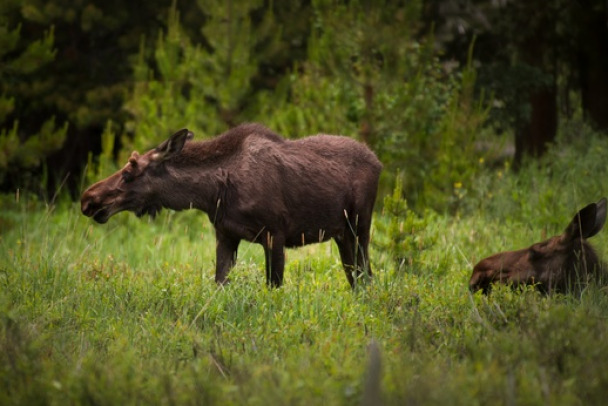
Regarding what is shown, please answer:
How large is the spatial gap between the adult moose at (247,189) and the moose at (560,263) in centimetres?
127

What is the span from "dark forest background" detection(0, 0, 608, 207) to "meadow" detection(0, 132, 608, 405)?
10.9 ft

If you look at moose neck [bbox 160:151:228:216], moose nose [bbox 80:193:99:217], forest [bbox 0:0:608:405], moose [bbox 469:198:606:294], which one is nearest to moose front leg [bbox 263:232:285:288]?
forest [bbox 0:0:608:405]

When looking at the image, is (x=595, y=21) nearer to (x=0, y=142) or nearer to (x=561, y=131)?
(x=561, y=131)

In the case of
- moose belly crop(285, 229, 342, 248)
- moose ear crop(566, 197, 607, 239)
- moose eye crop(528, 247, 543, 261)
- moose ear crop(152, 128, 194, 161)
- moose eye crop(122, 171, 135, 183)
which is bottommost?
moose eye crop(528, 247, 543, 261)

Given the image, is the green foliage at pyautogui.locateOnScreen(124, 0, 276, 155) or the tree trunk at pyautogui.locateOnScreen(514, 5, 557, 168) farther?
the tree trunk at pyautogui.locateOnScreen(514, 5, 557, 168)

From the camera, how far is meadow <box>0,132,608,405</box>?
15.2ft

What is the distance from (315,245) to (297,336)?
202 inches

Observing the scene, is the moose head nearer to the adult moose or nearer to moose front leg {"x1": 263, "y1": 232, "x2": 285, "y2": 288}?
the adult moose

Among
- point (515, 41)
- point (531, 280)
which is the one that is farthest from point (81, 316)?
point (515, 41)

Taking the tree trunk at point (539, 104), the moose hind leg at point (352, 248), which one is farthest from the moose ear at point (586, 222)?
the tree trunk at point (539, 104)

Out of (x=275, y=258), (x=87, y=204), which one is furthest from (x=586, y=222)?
(x=87, y=204)

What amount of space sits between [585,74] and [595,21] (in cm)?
135

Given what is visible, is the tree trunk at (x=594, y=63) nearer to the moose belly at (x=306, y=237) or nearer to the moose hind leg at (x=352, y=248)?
the moose hind leg at (x=352, y=248)

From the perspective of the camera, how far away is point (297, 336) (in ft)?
20.3
